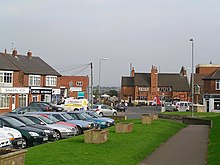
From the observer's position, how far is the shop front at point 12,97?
57.5 m

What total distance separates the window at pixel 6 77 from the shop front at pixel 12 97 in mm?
1119

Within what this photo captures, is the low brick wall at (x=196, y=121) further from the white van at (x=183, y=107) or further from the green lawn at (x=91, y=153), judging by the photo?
the white van at (x=183, y=107)

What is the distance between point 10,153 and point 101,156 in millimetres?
5633

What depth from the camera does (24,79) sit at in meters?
62.7

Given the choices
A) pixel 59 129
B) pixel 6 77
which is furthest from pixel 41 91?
pixel 59 129

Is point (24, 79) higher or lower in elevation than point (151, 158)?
higher

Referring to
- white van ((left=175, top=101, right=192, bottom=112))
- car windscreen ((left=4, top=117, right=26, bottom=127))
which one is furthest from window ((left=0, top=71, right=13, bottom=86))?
car windscreen ((left=4, top=117, right=26, bottom=127))

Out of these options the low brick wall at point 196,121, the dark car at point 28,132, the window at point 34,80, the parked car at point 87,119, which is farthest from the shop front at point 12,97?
the dark car at point 28,132

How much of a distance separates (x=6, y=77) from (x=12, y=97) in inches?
111

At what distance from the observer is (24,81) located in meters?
62.6

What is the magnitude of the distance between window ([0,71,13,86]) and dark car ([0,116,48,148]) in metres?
40.5

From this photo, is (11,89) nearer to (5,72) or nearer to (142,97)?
(5,72)

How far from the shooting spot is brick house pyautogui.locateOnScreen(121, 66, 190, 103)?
111625mm

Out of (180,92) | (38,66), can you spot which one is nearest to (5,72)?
(38,66)
